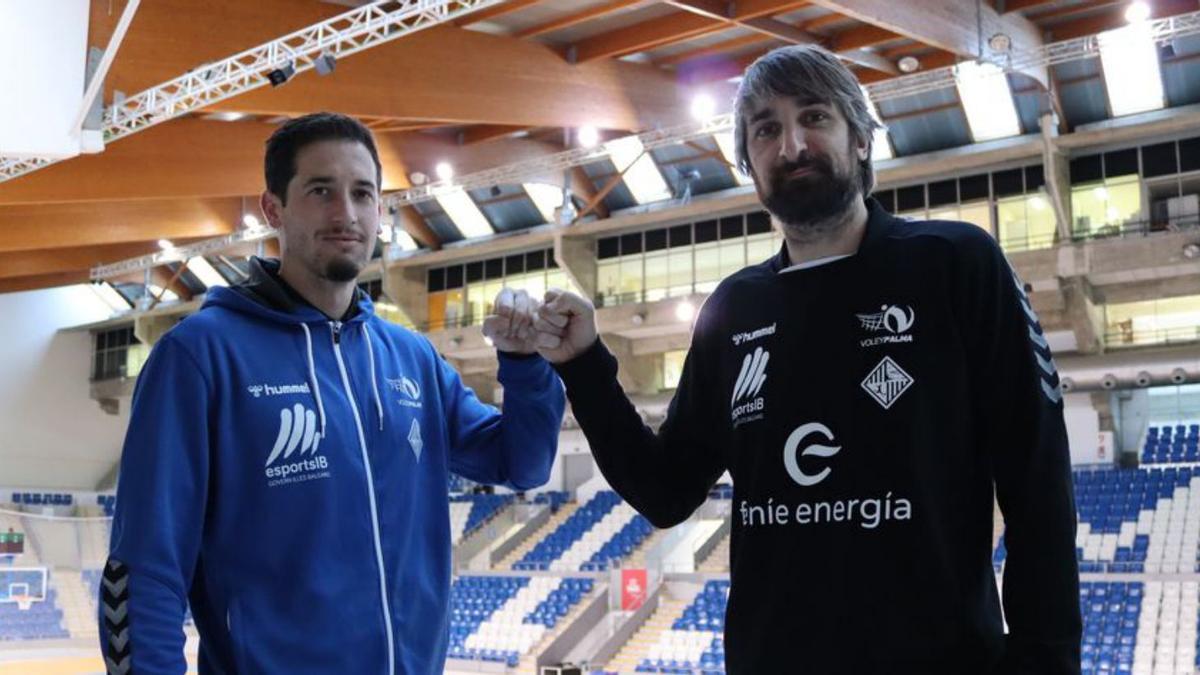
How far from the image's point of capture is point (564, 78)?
829 inches

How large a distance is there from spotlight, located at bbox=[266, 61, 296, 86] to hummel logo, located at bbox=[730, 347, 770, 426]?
15.1 m

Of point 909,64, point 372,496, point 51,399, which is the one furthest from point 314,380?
point 51,399

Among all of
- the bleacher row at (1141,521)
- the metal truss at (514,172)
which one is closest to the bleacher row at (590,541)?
the metal truss at (514,172)

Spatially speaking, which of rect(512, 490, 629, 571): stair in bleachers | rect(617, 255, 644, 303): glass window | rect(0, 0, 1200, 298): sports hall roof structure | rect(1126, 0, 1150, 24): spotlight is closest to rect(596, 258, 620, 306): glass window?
rect(617, 255, 644, 303): glass window

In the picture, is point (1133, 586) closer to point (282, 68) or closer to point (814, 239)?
point (282, 68)

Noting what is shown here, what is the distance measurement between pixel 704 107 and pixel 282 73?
8999mm

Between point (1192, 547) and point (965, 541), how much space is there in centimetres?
2368

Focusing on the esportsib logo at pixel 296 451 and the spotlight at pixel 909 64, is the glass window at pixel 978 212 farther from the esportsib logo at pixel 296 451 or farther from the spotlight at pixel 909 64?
the esportsib logo at pixel 296 451

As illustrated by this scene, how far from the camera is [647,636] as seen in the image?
26453 mm

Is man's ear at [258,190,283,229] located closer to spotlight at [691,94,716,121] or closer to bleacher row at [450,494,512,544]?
spotlight at [691,94,716,121]

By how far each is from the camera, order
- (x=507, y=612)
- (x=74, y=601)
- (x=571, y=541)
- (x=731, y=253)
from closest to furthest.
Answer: (x=74, y=601) → (x=507, y=612) → (x=731, y=253) → (x=571, y=541)

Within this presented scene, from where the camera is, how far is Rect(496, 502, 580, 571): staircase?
33219 millimetres

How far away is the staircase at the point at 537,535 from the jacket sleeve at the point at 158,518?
30.0 m

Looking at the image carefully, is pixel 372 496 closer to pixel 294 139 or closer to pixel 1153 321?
pixel 294 139
